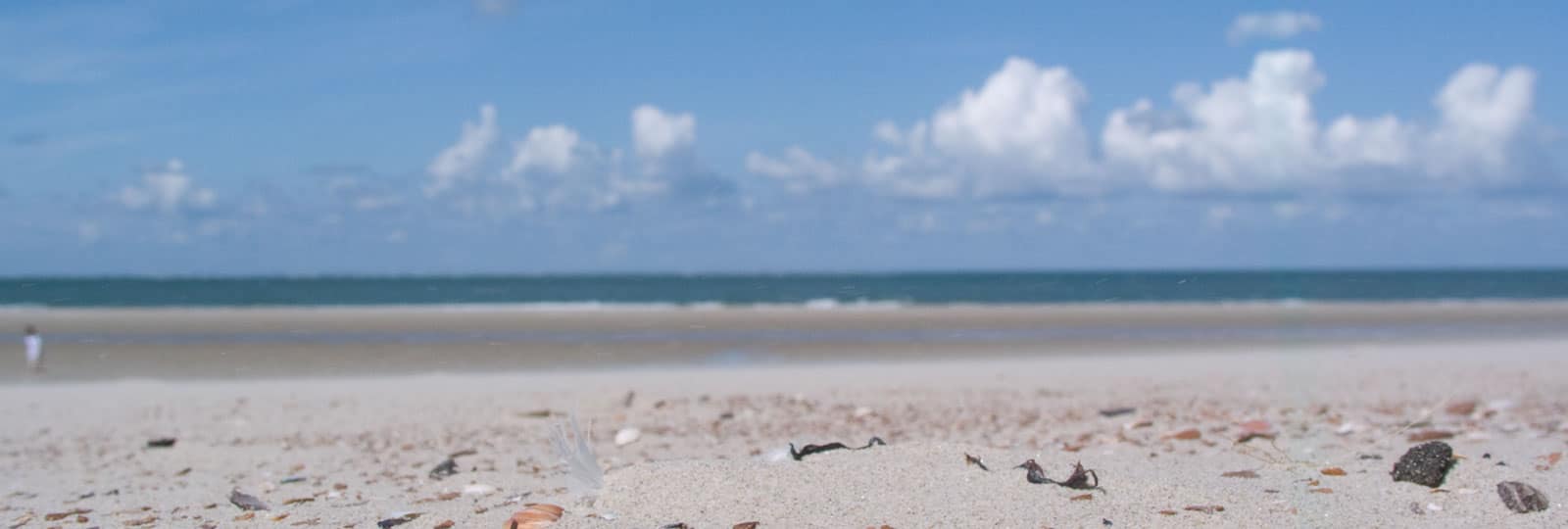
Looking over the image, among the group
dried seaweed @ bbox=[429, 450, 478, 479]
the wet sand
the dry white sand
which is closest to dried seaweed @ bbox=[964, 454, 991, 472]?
the dry white sand

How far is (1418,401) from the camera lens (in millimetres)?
9945

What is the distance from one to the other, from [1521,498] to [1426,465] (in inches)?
17.7

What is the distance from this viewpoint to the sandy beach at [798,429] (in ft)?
15.1

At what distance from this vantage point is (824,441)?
7.81 m

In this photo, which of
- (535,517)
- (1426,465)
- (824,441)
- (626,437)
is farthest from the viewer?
(626,437)

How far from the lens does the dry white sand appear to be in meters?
4.55

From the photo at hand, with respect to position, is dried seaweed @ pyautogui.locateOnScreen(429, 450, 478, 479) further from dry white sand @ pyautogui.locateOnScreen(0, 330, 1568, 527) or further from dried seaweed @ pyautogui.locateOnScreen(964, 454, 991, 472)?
dried seaweed @ pyautogui.locateOnScreen(964, 454, 991, 472)

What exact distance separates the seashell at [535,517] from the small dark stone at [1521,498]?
11.5 feet

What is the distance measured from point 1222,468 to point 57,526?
5.06 m

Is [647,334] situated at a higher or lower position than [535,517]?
lower

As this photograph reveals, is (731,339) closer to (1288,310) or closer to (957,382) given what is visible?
(957,382)

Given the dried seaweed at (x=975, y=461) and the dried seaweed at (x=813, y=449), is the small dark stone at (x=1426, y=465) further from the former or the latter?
the dried seaweed at (x=813, y=449)

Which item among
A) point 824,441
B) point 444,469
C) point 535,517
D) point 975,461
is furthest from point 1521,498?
point 444,469

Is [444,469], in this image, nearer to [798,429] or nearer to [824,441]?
[824,441]
